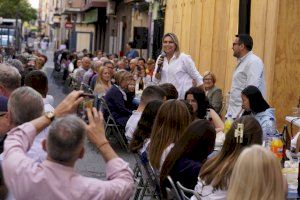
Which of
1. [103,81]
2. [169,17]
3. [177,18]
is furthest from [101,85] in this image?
[169,17]

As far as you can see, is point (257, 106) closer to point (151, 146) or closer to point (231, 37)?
point (151, 146)

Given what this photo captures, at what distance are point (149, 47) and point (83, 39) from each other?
3138cm

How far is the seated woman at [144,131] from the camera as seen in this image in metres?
8.57

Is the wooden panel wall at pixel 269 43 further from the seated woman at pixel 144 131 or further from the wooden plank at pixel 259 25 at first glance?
the seated woman at pixel 144 131

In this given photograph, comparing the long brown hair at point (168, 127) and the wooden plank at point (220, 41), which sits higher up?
the wooden plank at point (220, 41)

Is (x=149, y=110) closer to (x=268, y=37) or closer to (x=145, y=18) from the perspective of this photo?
(x=268, y=37)

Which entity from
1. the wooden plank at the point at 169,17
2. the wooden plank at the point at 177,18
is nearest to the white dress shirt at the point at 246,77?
the wooden plank at the point at 177,18

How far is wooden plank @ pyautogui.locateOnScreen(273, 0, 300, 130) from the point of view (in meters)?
14.7

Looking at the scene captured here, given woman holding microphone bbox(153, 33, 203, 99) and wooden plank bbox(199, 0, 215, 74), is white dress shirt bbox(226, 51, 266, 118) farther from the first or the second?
wooden plank bbox(199, 0, 215, 74)

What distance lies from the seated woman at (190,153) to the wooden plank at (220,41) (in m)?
12.9

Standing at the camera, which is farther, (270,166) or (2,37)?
(2,37)

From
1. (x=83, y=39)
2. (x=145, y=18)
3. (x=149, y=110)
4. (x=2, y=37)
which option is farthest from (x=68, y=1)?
(x=149, y=110)

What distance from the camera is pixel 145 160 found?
26.5ft

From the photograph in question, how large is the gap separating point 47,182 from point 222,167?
6.68 ft
